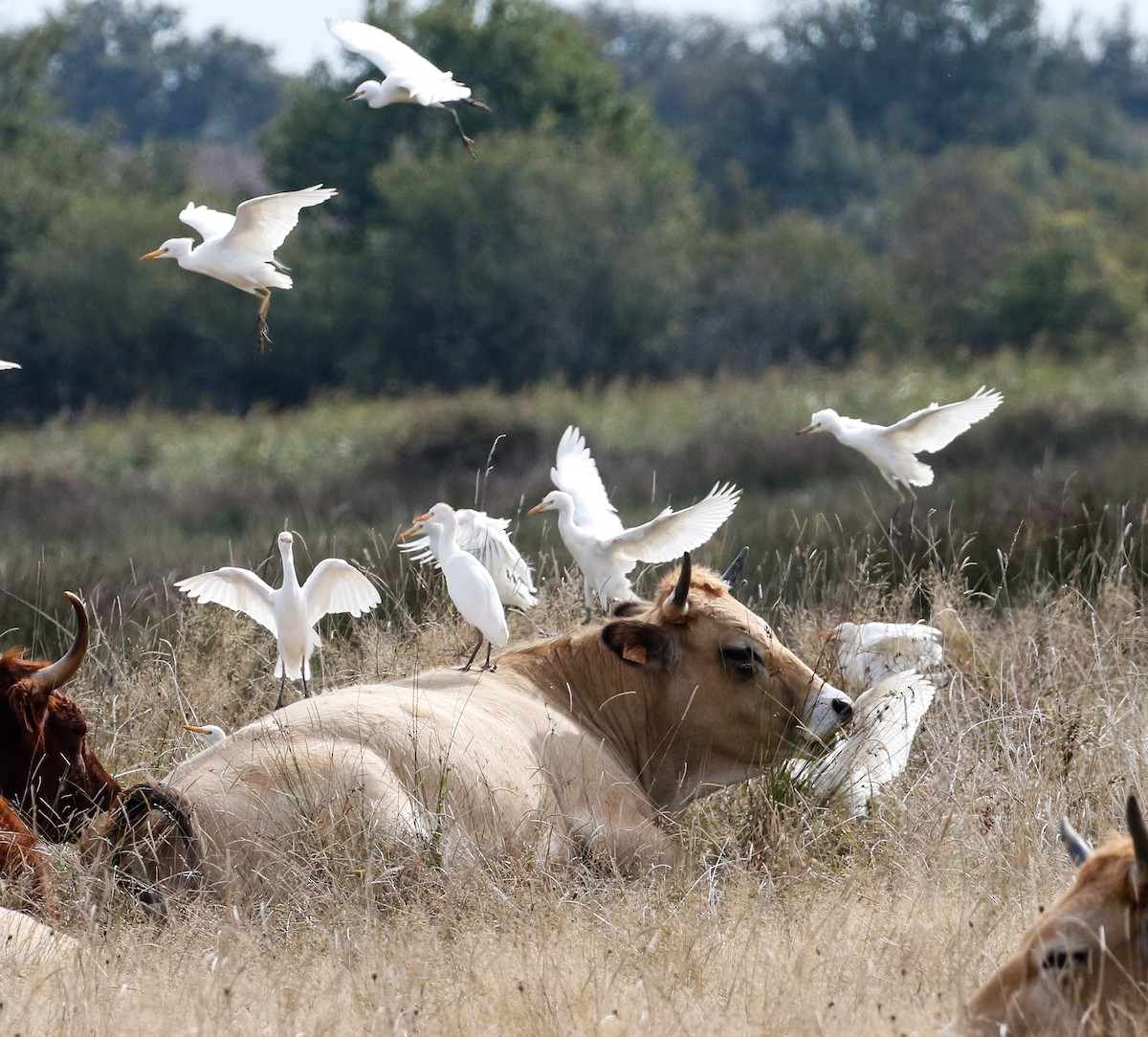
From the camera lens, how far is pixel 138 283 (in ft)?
130

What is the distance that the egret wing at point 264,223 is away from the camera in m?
6.76

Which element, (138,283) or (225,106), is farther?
(225,106)

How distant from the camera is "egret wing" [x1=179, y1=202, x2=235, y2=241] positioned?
7.56 m

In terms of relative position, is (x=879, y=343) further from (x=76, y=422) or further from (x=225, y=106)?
(x=225, y=106)

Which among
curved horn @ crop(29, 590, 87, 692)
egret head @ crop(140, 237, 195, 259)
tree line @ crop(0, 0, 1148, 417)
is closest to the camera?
curved horn @ crop(29, 590, 87, 692)

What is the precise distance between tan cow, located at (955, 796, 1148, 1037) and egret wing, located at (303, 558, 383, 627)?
3.51 metres

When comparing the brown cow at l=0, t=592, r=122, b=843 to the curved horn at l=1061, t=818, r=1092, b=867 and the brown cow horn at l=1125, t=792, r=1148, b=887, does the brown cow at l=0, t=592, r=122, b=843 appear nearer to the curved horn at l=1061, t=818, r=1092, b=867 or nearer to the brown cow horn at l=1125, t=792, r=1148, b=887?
the curved horn at l=1061, t=818, r=1092, b=867

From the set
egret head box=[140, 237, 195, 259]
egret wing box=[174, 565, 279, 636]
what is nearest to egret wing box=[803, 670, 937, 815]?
egret wing box=[174, 565, 279, 636]

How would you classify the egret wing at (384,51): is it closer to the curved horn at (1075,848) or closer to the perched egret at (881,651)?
the perched egret at (881,651)

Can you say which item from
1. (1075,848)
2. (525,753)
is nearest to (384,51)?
(525,753)

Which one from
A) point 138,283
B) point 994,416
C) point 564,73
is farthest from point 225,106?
point 994,416

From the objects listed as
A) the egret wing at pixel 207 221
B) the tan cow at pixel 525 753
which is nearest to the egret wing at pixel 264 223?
the egret wing at pixel 207 221

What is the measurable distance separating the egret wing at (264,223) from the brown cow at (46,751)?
1.72m

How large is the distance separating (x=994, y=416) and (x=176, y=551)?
10.4 meters
